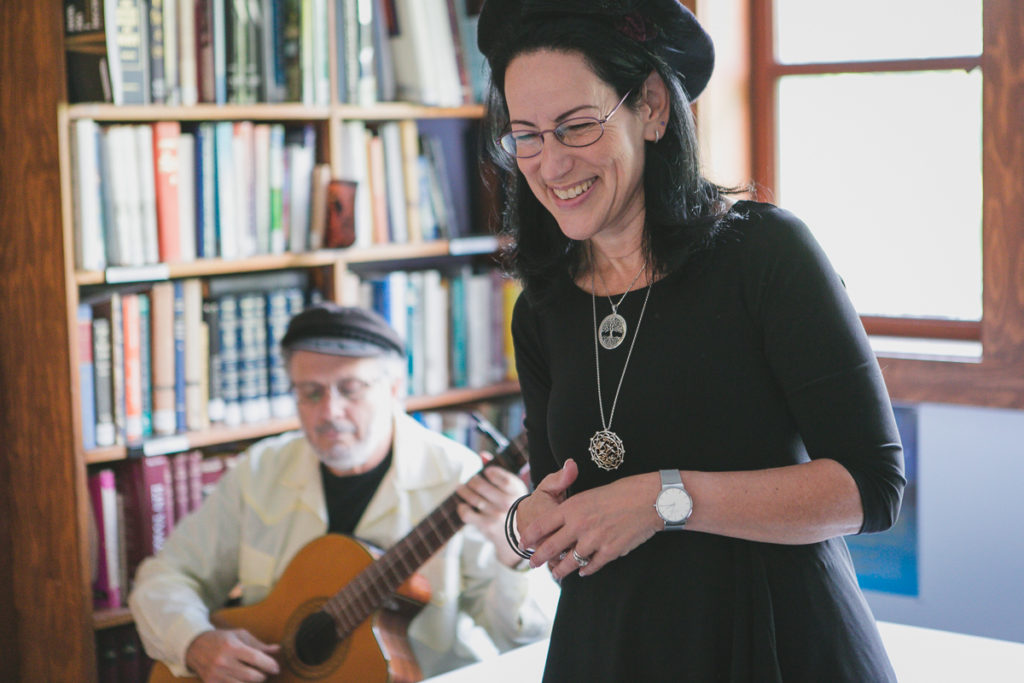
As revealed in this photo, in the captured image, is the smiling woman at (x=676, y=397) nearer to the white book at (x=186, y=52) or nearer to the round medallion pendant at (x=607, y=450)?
the round medallion pendant at (x=607, y=450)

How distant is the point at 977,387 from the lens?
236 cm

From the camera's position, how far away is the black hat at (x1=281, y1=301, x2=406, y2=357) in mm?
2273

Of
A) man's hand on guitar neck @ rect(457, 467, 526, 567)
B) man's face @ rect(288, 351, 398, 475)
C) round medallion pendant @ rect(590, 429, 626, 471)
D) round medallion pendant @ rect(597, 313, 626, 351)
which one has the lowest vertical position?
man's hand on guitar neck @ rect(457, 467, 526, 567)

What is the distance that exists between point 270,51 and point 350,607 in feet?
4.37

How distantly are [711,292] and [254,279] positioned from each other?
1858 mm

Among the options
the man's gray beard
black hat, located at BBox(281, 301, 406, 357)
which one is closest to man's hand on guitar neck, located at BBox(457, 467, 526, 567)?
the man's gray beard

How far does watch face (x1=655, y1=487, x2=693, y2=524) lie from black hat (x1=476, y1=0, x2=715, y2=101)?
1.45 feet

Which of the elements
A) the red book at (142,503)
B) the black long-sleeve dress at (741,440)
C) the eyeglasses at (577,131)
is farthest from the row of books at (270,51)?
the black long-sleeve dress at (741,440)

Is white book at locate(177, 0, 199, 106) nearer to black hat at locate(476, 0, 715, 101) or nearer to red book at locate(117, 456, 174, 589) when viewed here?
red book at locate(117, 456, 174, 589)

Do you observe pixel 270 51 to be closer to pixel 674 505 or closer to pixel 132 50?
pixel 132 50

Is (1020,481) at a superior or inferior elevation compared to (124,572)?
superior

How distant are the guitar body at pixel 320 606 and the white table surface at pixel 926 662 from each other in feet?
1.79

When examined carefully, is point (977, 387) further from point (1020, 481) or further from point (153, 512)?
point (153, 512)

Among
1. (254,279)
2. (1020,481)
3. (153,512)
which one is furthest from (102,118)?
(1020,481)
